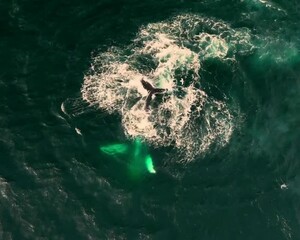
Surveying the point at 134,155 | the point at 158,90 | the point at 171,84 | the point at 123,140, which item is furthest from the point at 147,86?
the point at 134,155

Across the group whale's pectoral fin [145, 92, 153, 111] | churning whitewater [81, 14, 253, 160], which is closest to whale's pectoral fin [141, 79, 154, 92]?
whale's pectoral fin [145, 92, 153, 111]

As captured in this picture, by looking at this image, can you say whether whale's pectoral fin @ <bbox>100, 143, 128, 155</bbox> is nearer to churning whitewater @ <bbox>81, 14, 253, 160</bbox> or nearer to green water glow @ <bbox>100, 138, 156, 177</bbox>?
green water glow @ <bbox>100, 138, 156, 177</bbox>

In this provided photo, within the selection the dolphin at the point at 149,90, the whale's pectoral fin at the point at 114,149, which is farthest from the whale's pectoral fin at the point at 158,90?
the whale's pectoral fin at the point at 114,149

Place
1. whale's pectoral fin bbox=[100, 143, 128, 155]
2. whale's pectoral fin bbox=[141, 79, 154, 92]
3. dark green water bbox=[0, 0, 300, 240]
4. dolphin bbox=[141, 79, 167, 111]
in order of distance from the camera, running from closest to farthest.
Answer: dark green water bbox=[0, 0, 300, 240] < whale's pectoral fin bbox=[100, 143, 128, 155] < whale's pectoral fin bbox=[141, 79, 154, 92] < dolphin bbox=[141, 79, 167, 111]

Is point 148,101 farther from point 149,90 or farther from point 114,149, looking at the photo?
point 114,149

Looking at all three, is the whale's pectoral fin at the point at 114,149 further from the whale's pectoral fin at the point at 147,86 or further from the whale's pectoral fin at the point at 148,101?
the whale's pectoral fin at the point at 147,86
